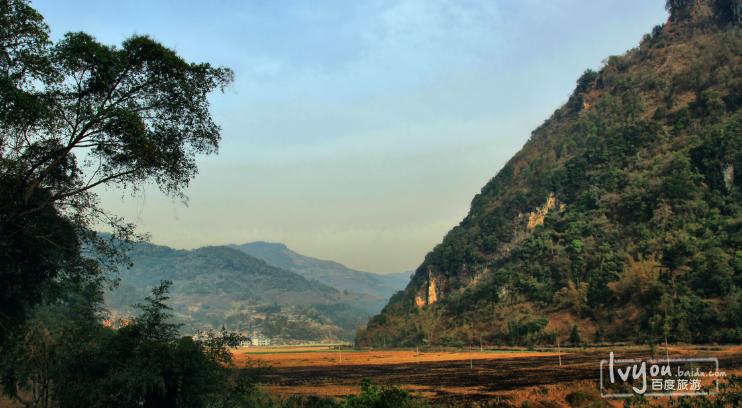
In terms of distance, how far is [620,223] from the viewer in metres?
75.4

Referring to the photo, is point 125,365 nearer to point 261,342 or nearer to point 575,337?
point 575,337

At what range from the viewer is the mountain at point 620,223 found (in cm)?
5469

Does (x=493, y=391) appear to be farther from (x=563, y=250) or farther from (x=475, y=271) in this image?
(x=475, y=271)

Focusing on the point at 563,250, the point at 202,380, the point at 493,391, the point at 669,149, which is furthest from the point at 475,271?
the point at 202,380

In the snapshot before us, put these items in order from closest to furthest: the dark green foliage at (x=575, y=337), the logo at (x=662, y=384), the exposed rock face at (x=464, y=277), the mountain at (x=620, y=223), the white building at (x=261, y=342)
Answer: the logo at (x=662, y=384), the mountain at (x=620, y=223), the dark green foliage at (x=575, y=337), the exposed rock face at (x=464, y=277), the white building at (x=261, y=342)

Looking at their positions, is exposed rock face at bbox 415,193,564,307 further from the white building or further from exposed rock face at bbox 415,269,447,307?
the white building

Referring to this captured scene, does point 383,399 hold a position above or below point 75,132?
below

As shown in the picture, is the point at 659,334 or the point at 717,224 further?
the point at 717,224

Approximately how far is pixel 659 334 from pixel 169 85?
184 feet

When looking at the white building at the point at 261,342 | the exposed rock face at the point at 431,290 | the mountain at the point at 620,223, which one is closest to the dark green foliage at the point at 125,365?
the mountain at the point at 620,223

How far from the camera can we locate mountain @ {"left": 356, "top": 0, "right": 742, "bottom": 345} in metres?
54.7

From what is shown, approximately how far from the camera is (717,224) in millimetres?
58406

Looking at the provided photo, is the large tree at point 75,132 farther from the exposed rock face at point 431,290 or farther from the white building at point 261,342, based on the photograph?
the white building at point 261,342

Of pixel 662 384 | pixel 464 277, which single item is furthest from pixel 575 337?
pixel 464 277
